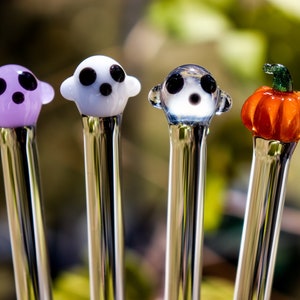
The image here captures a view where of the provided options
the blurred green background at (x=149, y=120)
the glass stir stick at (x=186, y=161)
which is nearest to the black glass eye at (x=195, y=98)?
the glass stir stick at (x=186, y=161)

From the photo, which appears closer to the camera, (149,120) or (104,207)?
(104,207)

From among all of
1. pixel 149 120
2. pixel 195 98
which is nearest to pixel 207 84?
pixel 195 98

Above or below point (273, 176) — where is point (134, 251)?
below

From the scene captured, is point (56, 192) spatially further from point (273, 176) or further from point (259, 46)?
point (273, 176)

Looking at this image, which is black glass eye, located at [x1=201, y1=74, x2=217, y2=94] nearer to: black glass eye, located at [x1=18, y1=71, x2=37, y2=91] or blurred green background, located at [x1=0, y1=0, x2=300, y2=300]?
black glass eye, located at [x1=18, y1=71, x2=37, y2=91]

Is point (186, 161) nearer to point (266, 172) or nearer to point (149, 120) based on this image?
point (266, 172)

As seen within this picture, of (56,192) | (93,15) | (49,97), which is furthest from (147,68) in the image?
(49,97)

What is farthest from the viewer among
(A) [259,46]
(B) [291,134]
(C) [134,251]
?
(C) [134,251]
